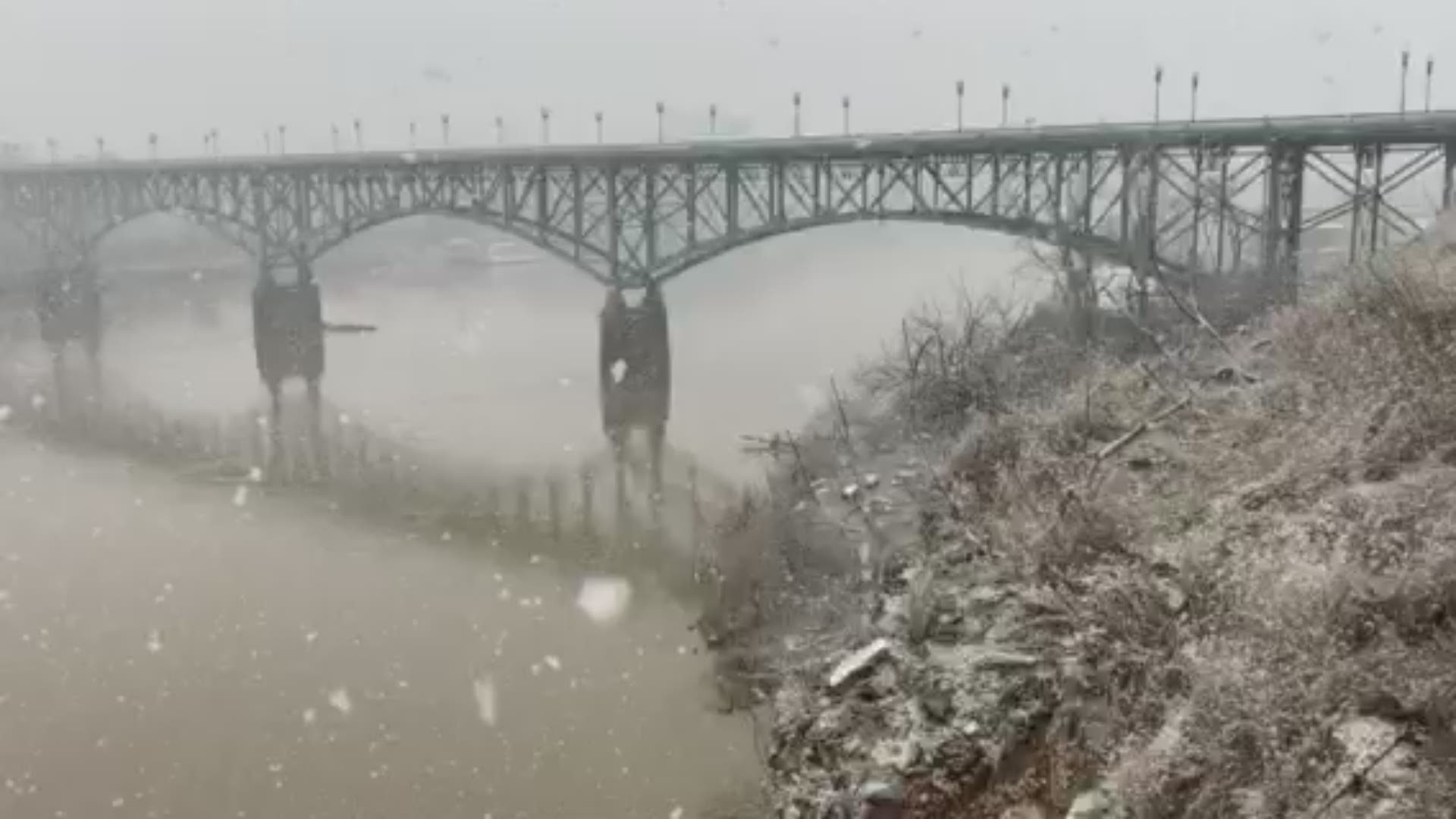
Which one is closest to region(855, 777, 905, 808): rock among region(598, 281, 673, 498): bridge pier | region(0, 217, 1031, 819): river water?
region(0, 217, 1031, 819): river water

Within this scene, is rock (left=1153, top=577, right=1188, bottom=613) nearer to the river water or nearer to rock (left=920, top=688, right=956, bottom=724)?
rock (left=920, top=688, right=956, bottom=724)

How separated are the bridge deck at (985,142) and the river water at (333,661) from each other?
7498mm

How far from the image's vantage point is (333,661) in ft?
53.7

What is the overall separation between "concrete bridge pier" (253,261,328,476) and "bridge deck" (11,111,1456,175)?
16.8 ft

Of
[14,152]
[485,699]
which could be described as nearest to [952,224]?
[485,699]

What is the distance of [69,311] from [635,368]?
35.6 metres

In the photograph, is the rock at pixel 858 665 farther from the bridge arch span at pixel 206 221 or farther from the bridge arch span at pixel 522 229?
the bridge arch span at pixel 206 221

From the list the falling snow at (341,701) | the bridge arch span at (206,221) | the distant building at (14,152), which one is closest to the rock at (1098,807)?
the falling snow at (341,701)

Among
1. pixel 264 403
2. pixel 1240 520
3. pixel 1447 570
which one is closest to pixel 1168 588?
pixel 1240 520

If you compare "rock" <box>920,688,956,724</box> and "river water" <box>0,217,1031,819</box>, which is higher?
"rock" <box>920,688,956,724</box>

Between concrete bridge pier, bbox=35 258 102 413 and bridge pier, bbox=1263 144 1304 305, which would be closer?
bridge pier, bbox=1263 144 1304 305

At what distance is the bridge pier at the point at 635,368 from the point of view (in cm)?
A: 3369

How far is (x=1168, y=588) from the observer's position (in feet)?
31.3

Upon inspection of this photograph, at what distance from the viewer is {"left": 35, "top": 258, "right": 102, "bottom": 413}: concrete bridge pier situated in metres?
50.6
